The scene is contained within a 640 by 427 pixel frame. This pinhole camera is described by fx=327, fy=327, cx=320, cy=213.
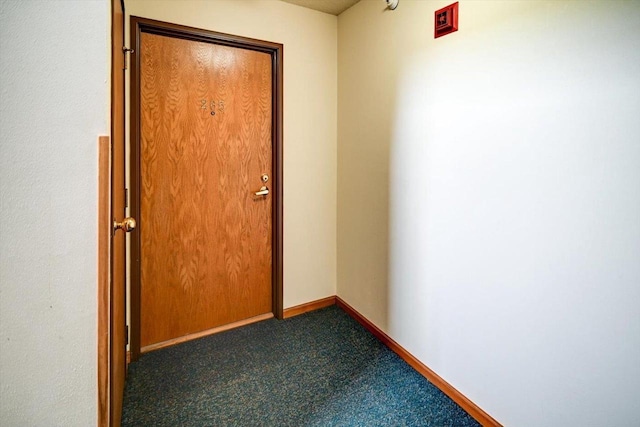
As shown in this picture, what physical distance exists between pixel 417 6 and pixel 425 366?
6.61 ft

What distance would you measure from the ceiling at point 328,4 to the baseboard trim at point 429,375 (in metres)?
2.27

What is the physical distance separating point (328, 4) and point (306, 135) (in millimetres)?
939

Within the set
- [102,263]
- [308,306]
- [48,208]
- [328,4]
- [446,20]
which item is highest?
[328,4]

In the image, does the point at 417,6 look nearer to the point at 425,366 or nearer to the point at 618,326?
the point at 618,326

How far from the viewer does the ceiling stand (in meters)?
2.32

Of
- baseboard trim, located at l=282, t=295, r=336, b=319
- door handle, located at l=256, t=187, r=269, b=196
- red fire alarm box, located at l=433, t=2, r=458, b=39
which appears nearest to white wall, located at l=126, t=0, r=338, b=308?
baseboard trim, located at l=282, t=295, r=336, b=319

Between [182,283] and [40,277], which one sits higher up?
[40,277]

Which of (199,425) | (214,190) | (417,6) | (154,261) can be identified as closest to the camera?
(199,425)

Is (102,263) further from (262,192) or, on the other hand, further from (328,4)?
(328,4)

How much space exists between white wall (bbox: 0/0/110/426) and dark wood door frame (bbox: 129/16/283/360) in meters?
1.23

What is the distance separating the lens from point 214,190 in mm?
2238

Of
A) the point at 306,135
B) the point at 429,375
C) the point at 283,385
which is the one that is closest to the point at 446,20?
the point at 306,135

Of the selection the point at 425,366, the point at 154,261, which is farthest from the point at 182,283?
the point at 425,366

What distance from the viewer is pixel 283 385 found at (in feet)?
5.87
